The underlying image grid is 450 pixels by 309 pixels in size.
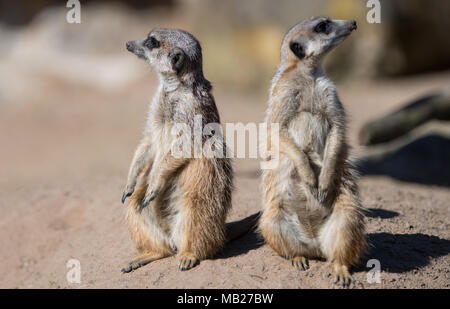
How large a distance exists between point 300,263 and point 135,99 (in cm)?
1154

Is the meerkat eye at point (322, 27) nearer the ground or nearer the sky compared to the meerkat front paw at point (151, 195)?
nearer the sky

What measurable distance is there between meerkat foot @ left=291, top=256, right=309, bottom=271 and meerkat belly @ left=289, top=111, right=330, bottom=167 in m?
0.62

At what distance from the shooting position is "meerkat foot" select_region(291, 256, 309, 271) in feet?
11.9

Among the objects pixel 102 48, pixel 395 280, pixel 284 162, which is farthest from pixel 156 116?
pixel 102 48

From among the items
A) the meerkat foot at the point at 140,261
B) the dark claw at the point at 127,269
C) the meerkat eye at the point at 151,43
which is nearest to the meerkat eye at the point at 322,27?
the meerkat eye at the point at 151,43

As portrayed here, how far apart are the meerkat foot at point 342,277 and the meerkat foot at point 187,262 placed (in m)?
0.92

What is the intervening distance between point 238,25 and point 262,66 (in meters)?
1.16

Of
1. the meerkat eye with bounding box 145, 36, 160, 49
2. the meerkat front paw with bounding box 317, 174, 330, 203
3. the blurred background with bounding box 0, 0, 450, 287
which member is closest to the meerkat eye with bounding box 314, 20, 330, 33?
the meerkat front paw with bounding box 317, 174, 330, 203

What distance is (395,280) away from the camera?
3582 mm

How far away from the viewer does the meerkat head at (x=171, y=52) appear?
13.1 ft

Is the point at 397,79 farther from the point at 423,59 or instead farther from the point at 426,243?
the point at 426,243

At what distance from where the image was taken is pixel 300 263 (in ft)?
12.0

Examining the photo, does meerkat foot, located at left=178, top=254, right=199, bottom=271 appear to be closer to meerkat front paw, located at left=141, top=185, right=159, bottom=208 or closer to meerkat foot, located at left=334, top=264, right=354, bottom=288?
meerkat front paw, located at left=141, top=185, right=159, bottom=208

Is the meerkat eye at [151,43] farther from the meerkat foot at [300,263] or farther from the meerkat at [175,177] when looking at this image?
the meerkat foot at [300,263]
